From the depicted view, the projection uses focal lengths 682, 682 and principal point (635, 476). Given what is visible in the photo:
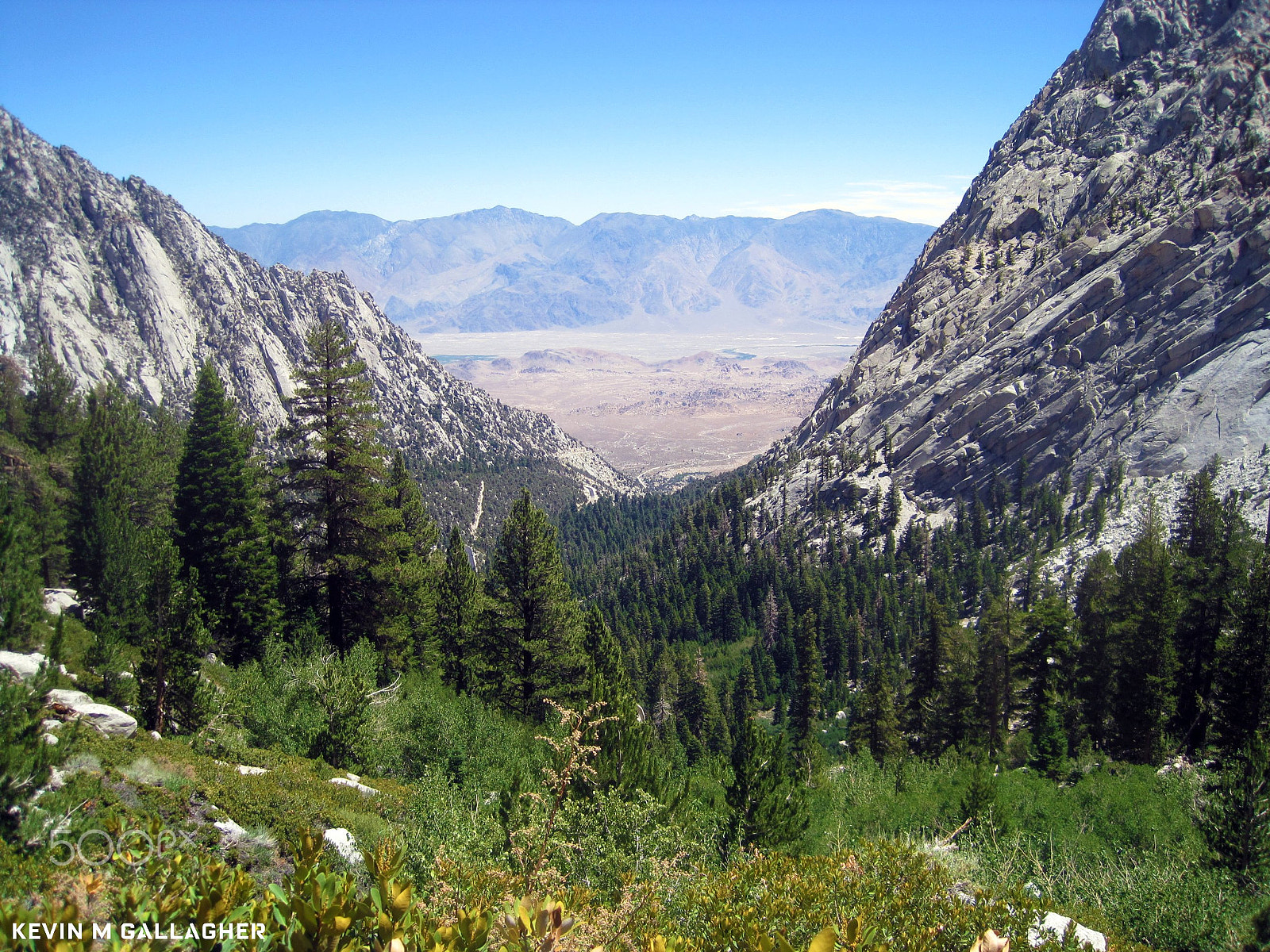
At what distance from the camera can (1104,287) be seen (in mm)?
109000

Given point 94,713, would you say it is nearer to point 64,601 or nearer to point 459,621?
point 64,601

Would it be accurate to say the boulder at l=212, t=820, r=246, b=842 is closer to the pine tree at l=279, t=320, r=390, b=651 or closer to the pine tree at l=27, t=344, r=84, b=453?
the pine tree at l=279, t=320, r=390, b=651

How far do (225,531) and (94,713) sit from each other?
13742 mm

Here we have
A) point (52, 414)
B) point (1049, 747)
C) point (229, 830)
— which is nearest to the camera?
point (229, 830)

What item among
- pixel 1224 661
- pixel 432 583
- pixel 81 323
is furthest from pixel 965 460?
pixel 81 323

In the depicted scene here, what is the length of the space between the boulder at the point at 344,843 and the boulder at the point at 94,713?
15.3ft

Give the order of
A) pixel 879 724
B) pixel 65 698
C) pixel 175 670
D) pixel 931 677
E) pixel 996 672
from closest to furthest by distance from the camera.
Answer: pixel 65 698 → pixel 175 670 → pixel 996 672 → pixel 879 724 → pixel 931 677

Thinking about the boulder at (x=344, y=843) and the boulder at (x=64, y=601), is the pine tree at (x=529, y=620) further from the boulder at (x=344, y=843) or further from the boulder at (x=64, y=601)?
the boulder at (x=344, y=843)

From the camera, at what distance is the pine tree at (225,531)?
2506cm

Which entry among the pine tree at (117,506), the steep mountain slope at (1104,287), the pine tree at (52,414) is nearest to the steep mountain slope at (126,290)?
the pine tree at (52,414)

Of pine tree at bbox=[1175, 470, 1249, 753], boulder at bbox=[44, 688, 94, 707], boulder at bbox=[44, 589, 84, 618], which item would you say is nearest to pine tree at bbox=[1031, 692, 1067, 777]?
pine tree at bbox=[1175, 470, 1249, 753]

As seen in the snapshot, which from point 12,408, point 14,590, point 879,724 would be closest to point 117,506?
point 14,590

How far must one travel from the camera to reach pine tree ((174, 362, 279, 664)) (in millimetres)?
25062

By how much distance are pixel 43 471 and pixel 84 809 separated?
36.3m
